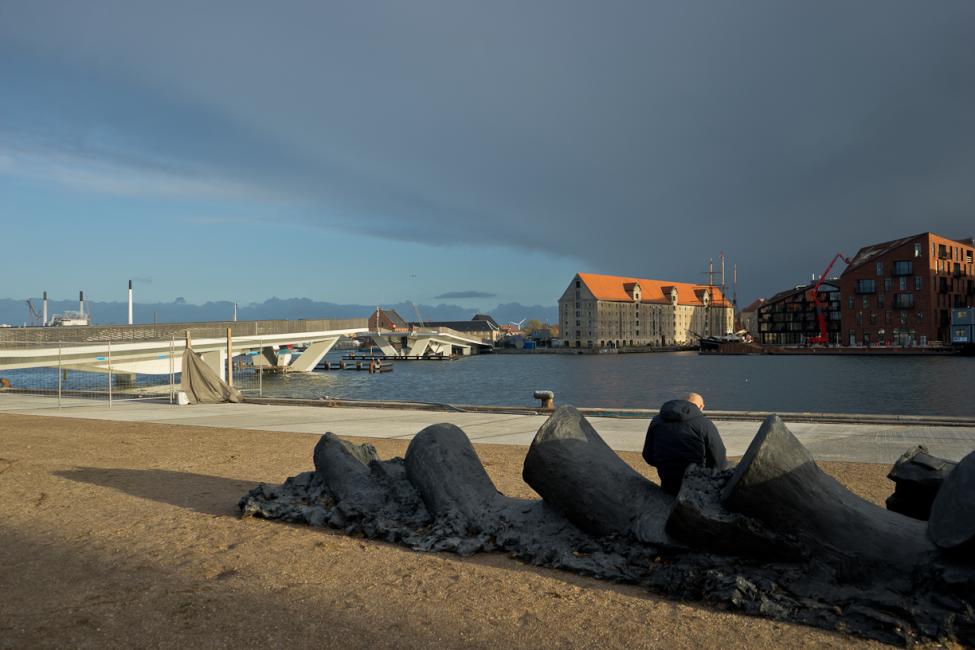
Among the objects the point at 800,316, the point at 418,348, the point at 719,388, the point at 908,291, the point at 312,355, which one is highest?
the point at 908,291

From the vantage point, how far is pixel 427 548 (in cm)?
637

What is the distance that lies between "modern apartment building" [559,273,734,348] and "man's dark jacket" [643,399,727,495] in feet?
484

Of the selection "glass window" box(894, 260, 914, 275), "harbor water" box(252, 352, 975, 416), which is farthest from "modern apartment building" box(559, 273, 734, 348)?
"harbor water" box(252, 352, 975, 416)

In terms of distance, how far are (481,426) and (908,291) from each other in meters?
109

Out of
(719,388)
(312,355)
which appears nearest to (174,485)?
(719,388)

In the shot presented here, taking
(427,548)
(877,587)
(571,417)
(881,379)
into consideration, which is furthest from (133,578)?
(881,379)

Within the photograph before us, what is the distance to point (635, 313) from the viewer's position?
164 meters

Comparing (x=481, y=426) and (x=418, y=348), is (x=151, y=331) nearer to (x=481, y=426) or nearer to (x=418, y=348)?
(x=481, y=426)

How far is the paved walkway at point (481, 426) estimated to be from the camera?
42.2 feet

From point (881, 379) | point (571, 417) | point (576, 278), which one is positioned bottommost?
point (881, 379)

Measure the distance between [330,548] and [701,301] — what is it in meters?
186

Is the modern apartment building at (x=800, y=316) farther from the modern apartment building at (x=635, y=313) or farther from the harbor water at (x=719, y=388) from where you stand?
the harbor water at (x=719, y=388)

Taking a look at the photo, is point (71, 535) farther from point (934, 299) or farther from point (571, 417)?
point (934, 299)

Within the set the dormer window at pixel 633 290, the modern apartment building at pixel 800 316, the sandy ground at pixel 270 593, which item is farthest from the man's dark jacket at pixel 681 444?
the dormer window at pixel 633 290
